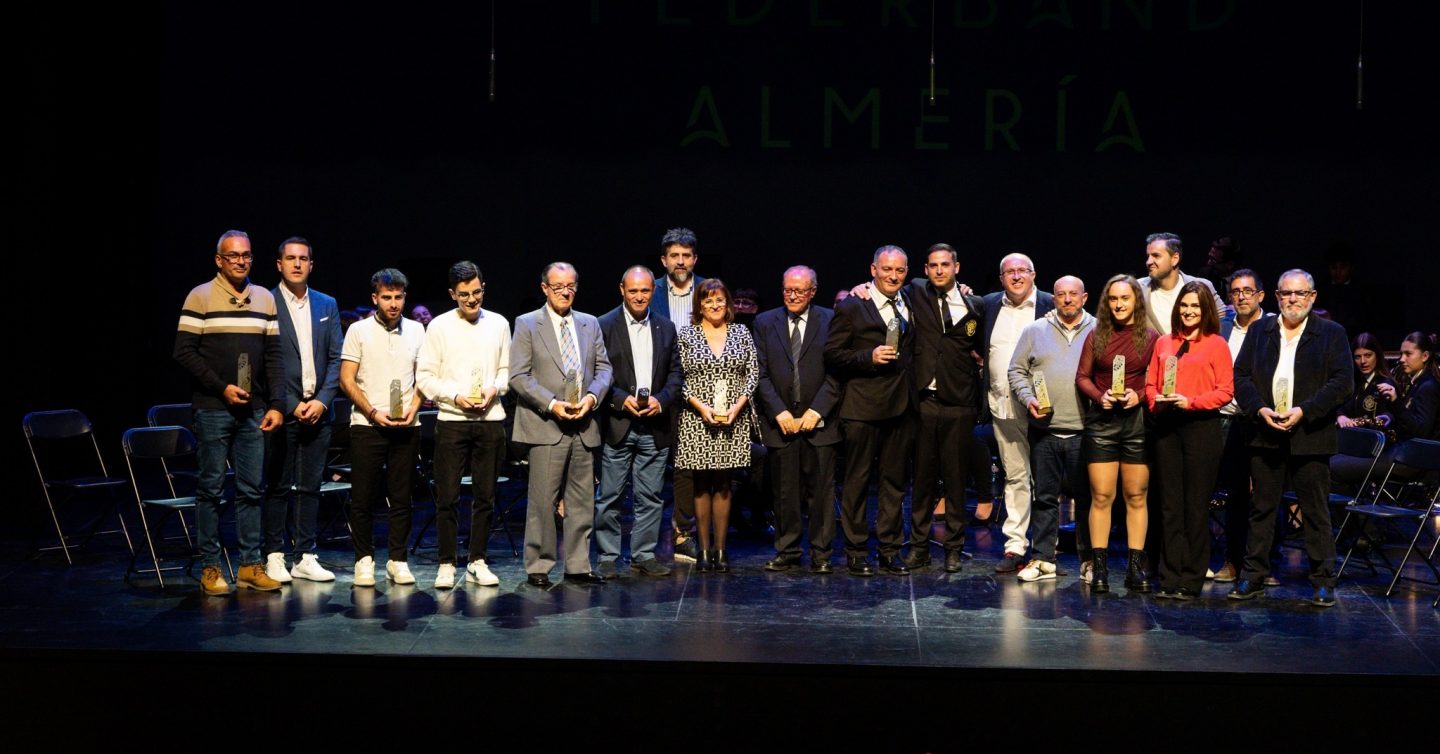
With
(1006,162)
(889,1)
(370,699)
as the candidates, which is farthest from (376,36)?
(370,699)

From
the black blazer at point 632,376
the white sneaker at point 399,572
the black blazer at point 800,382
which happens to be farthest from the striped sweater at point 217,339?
the black blazer at point 800,382

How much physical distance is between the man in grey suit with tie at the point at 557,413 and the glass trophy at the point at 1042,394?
77.5 inches

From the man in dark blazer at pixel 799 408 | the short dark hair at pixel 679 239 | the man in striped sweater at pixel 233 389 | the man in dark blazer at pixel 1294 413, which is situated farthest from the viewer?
the short dark hair at pixel 679 239

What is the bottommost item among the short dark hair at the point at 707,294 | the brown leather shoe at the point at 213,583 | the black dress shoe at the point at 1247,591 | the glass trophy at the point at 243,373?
the brown leather shoe at the point at 213,583

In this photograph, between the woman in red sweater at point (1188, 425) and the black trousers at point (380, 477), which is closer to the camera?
the woman in red sweater at point (1188, 425)

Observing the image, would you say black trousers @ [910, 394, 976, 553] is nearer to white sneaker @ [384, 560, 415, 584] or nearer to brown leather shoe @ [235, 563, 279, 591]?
white sneaker @ [384, 560, 415, 584]

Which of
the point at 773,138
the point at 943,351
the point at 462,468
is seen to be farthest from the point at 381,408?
the point at 773,138

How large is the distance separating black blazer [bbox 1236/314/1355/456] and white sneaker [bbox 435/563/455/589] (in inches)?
141

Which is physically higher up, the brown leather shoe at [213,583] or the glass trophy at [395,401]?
the glass trophy at [395,401]

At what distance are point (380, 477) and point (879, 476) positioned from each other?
2338 mm

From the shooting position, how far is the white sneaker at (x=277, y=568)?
6078 millimetres

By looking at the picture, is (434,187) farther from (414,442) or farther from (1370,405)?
(1370,405)

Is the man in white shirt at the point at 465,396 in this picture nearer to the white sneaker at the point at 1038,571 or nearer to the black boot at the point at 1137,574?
the white sneaker at the point at 1038,571

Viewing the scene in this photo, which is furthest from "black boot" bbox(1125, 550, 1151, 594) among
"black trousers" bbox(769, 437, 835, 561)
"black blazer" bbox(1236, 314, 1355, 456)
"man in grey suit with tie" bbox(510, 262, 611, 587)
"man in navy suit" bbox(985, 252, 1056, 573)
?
"man in grey suit with tie" bbox(510, 262, 611, 587)
